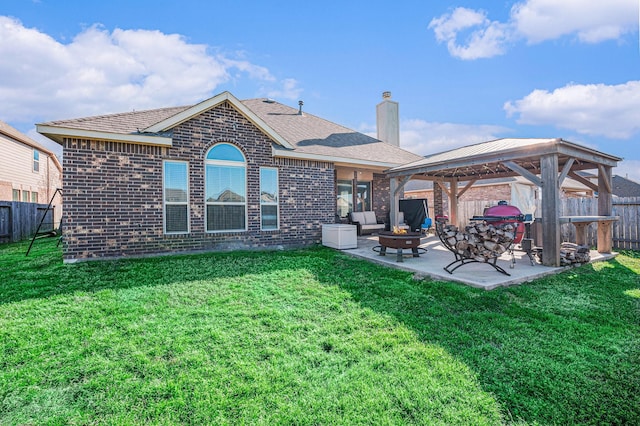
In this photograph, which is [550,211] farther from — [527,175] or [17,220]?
[17,220]

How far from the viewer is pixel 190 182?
7.46 meters

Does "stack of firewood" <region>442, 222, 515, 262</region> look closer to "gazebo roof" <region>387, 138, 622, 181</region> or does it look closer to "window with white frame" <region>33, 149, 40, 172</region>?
"gazebo roof" <region>387, 138, 622, 181</region>

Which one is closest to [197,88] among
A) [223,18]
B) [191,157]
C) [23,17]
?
[223,18]

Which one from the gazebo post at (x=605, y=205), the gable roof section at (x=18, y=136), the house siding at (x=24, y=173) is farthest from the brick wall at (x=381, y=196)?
the gable roof section at (x=18, y=136)

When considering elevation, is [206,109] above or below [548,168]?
above

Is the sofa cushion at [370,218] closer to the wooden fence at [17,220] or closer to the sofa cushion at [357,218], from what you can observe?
the sofa cushion at [357,218]

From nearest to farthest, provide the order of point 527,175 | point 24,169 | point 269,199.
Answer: point 527,175
point 269,199
point 24,169

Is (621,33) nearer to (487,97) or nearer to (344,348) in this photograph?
(487,97)

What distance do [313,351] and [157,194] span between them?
19.4 feet

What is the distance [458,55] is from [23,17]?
12.6 metres

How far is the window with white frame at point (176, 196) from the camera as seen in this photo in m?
7.28

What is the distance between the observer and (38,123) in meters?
5.96

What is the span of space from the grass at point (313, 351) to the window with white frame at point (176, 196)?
84.2 inches

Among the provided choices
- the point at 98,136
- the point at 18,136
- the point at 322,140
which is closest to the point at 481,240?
the point at 322,140
